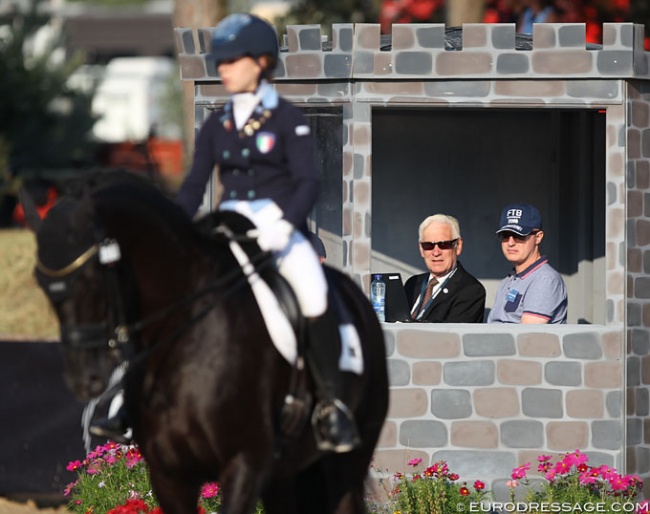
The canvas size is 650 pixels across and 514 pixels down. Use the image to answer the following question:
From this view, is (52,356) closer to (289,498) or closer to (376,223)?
(376,223)

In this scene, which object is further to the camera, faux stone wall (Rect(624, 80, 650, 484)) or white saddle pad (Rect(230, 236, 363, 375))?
faux stone wall (Rect(624, 80, 650, 484))

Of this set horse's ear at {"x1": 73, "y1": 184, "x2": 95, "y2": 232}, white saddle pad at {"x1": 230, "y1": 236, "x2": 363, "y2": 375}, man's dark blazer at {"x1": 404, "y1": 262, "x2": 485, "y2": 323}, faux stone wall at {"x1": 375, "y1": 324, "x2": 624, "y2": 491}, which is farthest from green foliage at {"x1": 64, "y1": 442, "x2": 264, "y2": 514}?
horse's ear at {"x1": 73, "y1": 184, "x2": 95, "y2": 232}

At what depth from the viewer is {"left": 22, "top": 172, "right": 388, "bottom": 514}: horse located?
5.03 m

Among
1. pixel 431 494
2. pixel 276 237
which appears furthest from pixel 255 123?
pixel 431 494

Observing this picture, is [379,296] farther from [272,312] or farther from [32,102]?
[32,102]

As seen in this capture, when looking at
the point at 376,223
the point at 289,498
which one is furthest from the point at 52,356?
the point at 289,498

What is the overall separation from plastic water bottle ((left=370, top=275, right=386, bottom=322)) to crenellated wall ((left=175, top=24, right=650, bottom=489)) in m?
0.67

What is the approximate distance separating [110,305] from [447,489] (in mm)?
3392

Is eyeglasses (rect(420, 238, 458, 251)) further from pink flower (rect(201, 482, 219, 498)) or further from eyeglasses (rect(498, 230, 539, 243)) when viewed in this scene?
pink flower (rect(201, 482, 219, 498))

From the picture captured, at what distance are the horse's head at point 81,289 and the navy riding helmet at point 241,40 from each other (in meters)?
0.90

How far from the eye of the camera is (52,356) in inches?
416

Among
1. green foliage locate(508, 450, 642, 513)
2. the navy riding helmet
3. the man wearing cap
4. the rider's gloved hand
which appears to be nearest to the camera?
the rider's gloved hand

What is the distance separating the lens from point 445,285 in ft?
29.1

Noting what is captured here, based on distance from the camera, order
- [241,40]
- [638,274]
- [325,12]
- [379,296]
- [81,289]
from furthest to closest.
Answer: [325,12] < [379,296] < [638,274] < [241,40] < [81,289]
